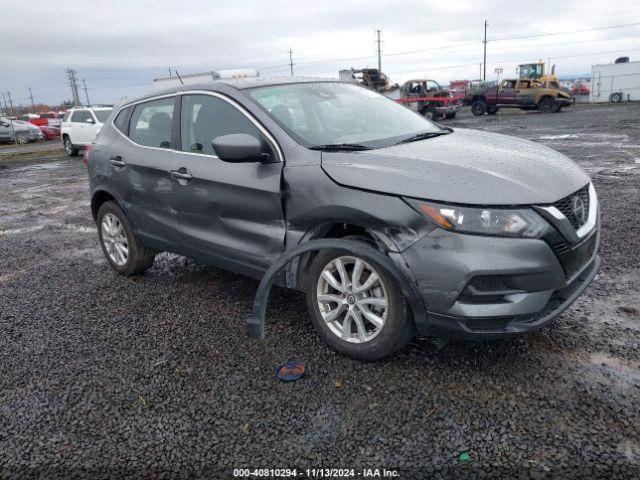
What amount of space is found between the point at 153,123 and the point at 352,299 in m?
2.49

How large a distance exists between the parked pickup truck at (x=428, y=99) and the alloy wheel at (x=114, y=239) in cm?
2450

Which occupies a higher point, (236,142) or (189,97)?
(189,97)

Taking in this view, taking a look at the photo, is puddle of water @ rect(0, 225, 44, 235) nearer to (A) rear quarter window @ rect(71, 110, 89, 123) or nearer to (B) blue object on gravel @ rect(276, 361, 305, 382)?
(B) blue object on gravel @ rect(276, 361, 305, 382)

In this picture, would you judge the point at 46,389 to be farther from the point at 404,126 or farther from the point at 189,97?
the point at 404,126

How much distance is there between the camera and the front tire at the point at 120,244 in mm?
4852

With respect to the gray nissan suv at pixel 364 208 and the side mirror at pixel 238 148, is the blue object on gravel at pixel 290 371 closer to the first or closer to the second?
the gray nissan suv at pixel 364 208

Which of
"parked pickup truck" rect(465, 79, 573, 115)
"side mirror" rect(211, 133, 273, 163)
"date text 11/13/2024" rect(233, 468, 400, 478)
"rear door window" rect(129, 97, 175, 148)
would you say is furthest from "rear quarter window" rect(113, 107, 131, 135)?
"parked pickup truck" rect(465, 79, 573, 115)

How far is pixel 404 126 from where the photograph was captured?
4043mm

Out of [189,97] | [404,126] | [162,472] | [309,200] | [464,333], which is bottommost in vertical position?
[162,472]

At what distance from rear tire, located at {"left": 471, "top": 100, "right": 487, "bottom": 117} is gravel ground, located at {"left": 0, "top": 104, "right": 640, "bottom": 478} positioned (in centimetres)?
2746

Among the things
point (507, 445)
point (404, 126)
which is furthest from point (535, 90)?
point (507, 445)

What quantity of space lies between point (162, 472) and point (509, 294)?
1885 mm

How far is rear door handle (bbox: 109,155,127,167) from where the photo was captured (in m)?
4.63

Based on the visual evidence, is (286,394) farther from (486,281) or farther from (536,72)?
(536,72)
